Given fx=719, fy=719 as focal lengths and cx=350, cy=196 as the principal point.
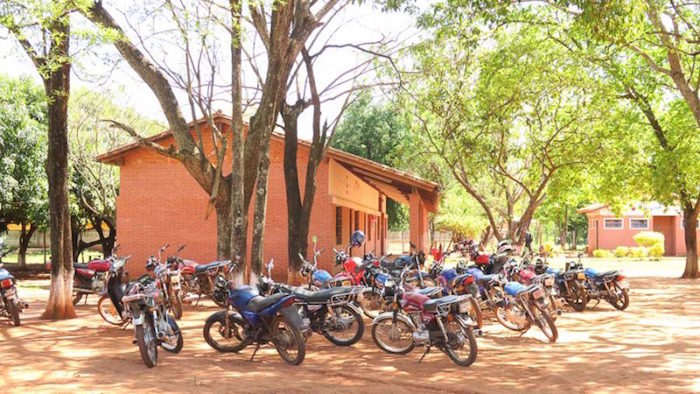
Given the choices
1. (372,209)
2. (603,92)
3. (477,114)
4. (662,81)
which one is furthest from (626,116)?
(372,209)

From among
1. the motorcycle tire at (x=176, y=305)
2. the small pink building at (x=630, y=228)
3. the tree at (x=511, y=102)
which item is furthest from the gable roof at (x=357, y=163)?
the small pink building at (x=630, y=228)

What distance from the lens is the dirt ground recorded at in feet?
23.0

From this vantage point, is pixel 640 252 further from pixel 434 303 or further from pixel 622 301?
pixel 434 303

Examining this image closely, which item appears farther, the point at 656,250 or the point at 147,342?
the point at 656,250

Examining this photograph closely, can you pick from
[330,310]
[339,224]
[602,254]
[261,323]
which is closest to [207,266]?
[330,310]

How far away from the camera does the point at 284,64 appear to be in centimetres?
1272

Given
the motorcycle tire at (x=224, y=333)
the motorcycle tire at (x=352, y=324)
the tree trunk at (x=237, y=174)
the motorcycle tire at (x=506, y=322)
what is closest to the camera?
the motorcycle tire at (x=224, y=333)

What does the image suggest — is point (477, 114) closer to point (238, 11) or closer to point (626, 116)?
point (626, 116)

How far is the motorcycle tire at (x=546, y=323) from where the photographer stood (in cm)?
970

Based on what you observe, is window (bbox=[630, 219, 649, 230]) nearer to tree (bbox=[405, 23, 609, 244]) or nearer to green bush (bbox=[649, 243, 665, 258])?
green bush (bbox=[649, 243, 665, 258])

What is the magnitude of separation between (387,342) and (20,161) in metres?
19.0

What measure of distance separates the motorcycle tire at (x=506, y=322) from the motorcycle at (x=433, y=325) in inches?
83.1

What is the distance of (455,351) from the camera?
322 inches

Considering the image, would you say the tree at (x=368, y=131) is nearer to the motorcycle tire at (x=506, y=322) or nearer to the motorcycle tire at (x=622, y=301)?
the motorcycle tire at (x=622, y=301)
